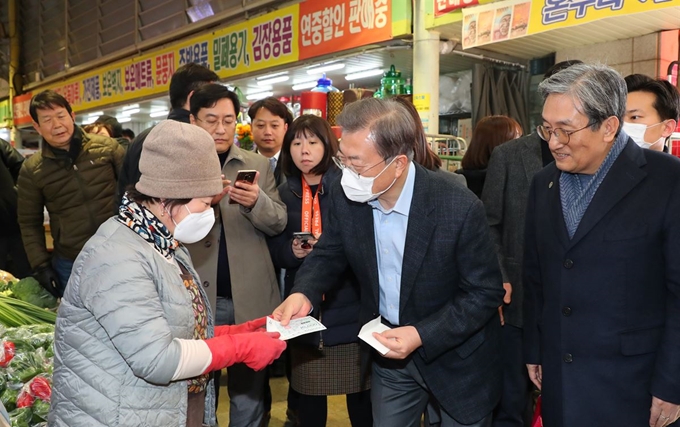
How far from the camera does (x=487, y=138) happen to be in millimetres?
3467

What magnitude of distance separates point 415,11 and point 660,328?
3962mm

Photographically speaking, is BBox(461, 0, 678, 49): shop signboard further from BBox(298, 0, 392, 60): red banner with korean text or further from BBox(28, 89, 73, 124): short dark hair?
BBox(28, 89, 73, 124): short dark hair

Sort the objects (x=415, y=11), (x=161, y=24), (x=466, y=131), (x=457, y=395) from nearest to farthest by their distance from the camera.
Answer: (x=457, y=395) < (x=415, y=11) < (x=466, y=131) < (x=161, y=24)

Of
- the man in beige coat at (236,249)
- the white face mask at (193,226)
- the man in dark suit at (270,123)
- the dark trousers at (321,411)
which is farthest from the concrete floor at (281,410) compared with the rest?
the white face mask at (193,226)

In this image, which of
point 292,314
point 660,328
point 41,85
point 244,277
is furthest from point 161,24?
point 660,328

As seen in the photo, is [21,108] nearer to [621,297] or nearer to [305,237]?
[305,237]

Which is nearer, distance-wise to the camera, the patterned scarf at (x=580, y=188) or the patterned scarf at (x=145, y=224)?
the patterned scarf at (x=145, y=224)

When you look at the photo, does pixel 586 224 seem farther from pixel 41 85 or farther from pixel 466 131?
pixel 41 85

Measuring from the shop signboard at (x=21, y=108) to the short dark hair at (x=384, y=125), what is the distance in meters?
13.3

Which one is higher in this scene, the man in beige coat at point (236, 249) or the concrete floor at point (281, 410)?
the man in beige coat at point (236, 249)

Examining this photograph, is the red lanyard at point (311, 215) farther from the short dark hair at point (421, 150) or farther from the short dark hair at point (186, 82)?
the short dark hair at point (186, 82)

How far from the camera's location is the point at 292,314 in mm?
2033

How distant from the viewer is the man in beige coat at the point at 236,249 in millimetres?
2615

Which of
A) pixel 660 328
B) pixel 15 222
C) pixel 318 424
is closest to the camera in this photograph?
pixel 660 328
